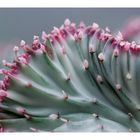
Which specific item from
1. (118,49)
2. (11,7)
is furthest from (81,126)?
(11,7)

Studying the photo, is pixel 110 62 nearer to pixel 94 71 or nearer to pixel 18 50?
pixel 94 71

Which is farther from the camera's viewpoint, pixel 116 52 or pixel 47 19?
pixel 47 19

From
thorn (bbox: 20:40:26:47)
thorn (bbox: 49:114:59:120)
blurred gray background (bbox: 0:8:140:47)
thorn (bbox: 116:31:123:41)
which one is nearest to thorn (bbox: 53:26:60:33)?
blurred gray background (bbox: 0:8:140:47)

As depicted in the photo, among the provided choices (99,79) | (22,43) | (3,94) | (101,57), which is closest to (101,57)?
(101,57)

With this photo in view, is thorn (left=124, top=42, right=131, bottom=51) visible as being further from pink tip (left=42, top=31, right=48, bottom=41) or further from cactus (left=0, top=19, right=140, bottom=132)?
pink tip (left=42, top=31, right=48, bottom=41)

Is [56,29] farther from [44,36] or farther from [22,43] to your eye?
[22,43]

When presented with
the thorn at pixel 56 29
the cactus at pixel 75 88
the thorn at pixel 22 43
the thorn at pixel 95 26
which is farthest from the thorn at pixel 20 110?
the thorn at pixel 95 26
